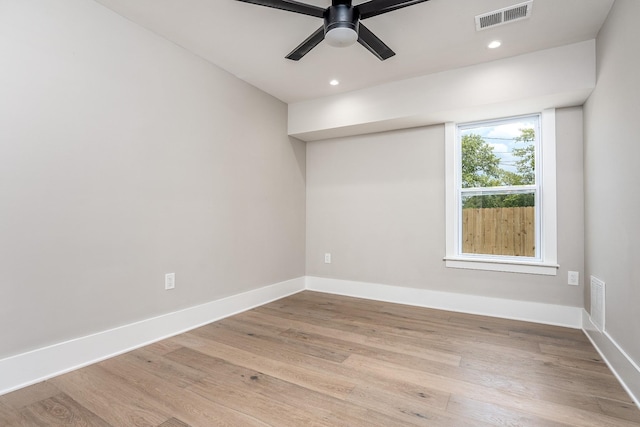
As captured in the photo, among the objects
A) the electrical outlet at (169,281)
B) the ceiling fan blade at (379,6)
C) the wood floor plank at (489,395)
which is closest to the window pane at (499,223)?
the wood floor plank at (489,395)

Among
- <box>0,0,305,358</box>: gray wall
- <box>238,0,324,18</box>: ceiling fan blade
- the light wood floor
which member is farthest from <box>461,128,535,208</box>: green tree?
<box>0,0,305,358</box>: gray wall

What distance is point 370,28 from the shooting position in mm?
2471

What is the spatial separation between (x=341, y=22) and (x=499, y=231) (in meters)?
2.64

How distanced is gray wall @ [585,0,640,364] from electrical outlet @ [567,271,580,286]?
13.1 inches

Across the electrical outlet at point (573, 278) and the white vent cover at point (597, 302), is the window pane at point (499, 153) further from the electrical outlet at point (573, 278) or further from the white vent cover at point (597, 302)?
the white vent cover at point (597, 302)

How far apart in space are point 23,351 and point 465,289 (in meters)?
3.65

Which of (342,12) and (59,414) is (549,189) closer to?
(342,12)

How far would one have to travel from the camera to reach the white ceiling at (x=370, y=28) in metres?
2.22

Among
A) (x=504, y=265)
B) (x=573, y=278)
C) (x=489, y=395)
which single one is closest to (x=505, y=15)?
(x=504, y=265)

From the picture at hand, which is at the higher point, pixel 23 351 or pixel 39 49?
pixel 39 49

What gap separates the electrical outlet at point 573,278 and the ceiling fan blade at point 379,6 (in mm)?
2787

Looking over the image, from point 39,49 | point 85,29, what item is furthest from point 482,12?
point 39,49

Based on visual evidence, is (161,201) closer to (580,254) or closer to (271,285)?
(271,285)

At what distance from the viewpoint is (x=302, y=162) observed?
173 inches
